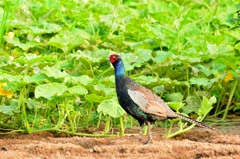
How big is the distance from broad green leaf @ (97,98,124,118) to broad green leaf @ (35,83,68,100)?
12.2 inches

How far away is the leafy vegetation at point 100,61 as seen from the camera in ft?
22.2

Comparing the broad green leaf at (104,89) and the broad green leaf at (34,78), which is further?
the broad green leaf at (104,89)

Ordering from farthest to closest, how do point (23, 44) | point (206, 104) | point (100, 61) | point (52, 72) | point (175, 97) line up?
point (23, 44) < point (175, 97) < point (100, 61) < point (206, 104) < point (52, 72)

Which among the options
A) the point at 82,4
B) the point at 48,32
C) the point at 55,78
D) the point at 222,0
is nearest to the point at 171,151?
the point at 55,78

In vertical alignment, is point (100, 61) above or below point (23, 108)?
above

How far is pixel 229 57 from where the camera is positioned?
305 inches

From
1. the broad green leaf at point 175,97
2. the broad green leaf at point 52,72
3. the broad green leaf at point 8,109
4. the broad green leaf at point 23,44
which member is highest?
the broad green leaf at point 23,44

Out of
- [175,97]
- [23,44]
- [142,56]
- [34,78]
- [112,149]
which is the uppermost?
[23,44]

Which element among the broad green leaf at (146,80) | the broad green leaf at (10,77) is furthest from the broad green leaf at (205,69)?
the broad green leaf at (10,77)

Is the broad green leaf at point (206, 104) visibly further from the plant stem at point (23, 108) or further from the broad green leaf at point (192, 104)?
the plant stem at point (23, 108)

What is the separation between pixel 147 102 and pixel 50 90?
0.75m

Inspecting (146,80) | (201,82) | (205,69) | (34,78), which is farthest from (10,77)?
(205,69)

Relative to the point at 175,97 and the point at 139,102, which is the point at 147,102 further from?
the point at 175,97

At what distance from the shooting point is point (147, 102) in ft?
21.2
